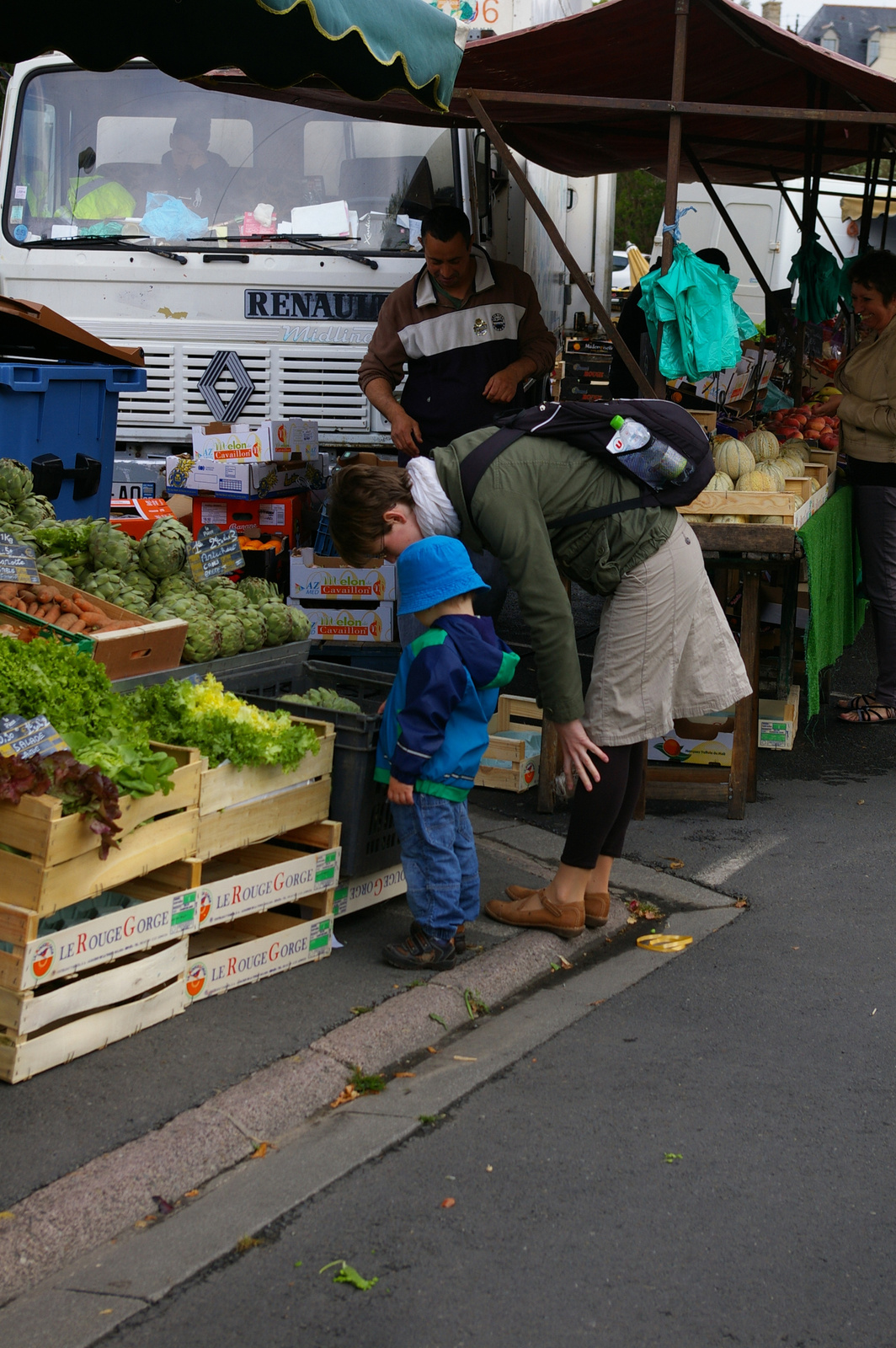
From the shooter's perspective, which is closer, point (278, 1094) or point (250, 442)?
point (278, 1094)

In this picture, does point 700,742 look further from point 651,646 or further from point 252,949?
point 252,949

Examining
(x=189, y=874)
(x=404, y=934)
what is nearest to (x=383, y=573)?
(x=404, y=934)

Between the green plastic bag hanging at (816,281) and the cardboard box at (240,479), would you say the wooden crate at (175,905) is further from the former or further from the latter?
the green plastic bag hanging at (816,281)

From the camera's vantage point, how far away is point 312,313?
7328 mm

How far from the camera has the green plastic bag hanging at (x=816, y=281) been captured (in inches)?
353

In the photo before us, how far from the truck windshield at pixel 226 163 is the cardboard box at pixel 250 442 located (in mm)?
1074

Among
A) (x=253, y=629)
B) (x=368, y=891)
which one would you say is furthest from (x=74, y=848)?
(x=253, y=629)

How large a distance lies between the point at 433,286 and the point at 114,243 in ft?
6.77

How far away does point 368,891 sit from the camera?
4.56m

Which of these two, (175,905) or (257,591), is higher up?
(257,591)

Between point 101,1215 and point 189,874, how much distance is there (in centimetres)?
107

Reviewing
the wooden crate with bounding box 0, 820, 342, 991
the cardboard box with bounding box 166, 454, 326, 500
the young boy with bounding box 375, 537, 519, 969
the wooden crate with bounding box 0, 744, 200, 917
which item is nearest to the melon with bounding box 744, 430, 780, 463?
the cardboard box with bounding box 166, 454, 326, 500

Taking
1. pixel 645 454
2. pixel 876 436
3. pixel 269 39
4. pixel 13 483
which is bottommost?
pixel 13 483

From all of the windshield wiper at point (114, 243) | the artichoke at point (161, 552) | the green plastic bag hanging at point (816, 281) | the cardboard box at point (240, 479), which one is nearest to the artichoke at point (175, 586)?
the artichoke at point (161, 552)
